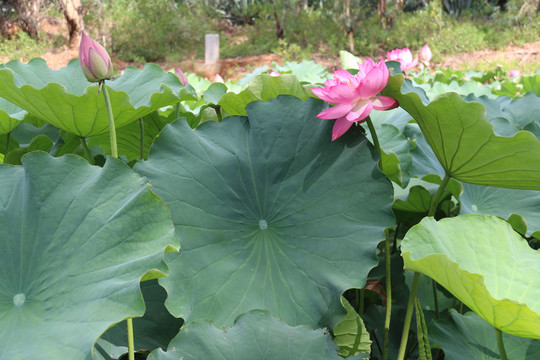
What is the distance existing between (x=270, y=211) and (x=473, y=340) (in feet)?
1.10

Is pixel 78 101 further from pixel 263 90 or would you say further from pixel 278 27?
pixel 278 27

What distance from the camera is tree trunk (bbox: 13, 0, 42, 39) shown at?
10438 millimetres

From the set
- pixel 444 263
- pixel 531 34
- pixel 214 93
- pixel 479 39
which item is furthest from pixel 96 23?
pixel 444 263

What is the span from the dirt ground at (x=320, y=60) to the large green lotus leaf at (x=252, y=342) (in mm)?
7908

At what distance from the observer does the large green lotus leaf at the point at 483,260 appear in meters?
0.49

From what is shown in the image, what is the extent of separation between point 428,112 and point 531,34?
1062 centimetres

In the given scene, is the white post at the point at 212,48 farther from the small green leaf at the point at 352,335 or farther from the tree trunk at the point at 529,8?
the small green leaf at the point at 352,335

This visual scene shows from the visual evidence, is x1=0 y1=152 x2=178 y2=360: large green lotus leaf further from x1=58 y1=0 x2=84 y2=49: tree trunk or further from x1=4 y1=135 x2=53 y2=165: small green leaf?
x1=58 y1=0 x2=84 y2=49: tree trunk

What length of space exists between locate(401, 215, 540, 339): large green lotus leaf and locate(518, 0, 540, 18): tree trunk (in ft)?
36.8

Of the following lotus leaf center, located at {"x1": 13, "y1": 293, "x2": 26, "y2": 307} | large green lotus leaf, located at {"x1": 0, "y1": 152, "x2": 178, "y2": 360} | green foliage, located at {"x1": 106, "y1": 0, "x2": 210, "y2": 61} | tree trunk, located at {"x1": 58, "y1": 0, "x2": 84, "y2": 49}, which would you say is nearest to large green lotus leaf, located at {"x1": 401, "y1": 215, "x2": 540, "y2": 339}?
large green lotus leaf, located at {"x1": 0, "y1": 152, "x2": 178, "y2": 360}

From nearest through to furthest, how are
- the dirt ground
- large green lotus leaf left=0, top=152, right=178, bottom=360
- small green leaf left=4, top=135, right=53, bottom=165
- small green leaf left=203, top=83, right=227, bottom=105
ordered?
1. large green lotus leaf left=0, top=152, right=178, bottom=360
2. small green leaf left=4, top=135, right=53, bottom=165
3. small green leaf left=203, top=83, right=227, bottom=105
4. the dirt ground

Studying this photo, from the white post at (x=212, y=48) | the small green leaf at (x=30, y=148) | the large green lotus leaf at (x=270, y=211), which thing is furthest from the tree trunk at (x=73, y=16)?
the large green lotus leaf at (x=270, y=211)

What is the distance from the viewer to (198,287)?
1.87 feet

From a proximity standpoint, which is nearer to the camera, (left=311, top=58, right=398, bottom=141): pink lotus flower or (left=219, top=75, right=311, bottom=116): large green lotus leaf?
(left=311, top=58, right=398, bottom=141): pink lotus flower
